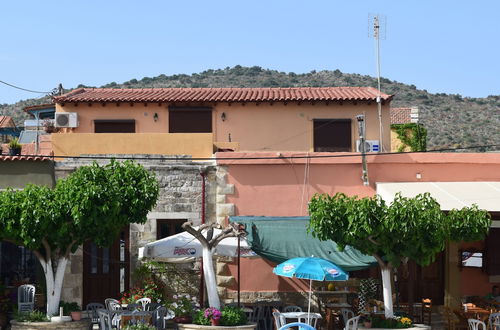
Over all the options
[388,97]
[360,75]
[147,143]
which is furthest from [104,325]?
[360,75]

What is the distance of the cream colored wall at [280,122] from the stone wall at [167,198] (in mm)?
6810

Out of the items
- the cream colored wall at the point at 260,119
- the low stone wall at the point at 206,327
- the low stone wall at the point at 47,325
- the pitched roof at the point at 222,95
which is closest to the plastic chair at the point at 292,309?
the low stone wall at the point at 206,327

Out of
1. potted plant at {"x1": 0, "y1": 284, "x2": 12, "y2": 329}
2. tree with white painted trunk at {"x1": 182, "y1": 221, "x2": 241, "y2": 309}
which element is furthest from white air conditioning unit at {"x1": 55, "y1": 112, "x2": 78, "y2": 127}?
tree with white painted trunk at {"x1": 182, "y1": 221, "x2": 241, "y2": 309}

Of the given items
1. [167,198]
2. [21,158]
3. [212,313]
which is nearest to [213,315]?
[212,313]

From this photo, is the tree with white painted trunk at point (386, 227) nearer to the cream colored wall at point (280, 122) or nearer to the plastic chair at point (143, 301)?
the plastic chair at point (143, 301)

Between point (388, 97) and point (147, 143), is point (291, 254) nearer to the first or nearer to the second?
point (147, 143)

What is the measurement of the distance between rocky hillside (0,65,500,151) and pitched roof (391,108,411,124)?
19.3m

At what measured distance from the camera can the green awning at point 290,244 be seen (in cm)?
1852

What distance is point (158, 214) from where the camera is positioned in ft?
70.4

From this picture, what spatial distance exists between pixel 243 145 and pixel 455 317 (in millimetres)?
11422

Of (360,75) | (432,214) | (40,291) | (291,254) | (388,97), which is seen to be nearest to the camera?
(432,214)

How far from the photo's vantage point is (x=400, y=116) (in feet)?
125

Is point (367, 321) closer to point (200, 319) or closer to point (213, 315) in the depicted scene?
point (213, 315)

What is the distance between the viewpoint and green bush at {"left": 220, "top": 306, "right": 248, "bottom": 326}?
16734mm
